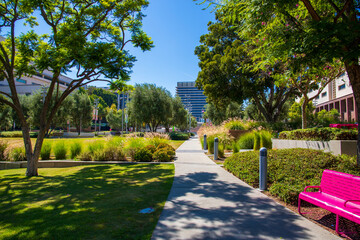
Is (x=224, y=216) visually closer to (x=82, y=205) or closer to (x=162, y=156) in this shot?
(x=82, y=205)

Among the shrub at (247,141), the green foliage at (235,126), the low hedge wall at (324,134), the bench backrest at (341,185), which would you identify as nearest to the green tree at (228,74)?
the green foliage at (235,126)

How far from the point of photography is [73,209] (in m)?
4.38

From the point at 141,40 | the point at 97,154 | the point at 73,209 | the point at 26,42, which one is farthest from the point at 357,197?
the point at 26,42

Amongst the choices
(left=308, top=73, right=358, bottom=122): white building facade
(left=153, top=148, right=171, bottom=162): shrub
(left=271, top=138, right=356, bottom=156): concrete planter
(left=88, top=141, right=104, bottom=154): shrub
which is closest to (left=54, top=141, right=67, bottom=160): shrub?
(left=88, top=141, right=104, bottom=154): shrub

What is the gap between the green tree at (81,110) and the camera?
42.7 metres

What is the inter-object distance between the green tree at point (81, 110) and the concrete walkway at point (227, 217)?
41.6 m

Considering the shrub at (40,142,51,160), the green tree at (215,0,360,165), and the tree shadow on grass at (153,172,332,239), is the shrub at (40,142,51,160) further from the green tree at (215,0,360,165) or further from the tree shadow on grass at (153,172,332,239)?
the green tree at (215,0,360,165)

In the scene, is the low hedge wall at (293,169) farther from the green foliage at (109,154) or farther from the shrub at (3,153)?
the shrub at (3,153)

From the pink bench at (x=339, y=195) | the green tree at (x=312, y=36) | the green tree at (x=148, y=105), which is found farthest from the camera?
the green tree at (x=148, y=105)

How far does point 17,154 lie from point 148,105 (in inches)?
769

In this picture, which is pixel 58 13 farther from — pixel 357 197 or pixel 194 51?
pixel 194 51

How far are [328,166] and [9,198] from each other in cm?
820

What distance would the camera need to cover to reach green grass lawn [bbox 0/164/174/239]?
11.0 feet

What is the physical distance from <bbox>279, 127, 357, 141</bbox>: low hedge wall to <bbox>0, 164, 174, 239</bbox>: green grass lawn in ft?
21.0
